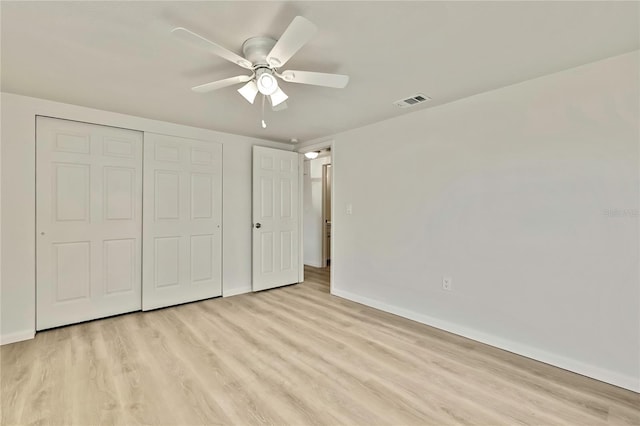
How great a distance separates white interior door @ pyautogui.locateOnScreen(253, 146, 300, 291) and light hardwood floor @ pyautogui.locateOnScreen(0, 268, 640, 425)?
4.29ft

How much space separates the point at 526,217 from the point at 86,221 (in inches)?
165

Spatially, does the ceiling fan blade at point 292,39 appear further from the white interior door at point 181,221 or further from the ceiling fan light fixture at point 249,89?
the white interior door at point 181,221

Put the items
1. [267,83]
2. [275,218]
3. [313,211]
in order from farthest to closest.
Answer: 1. [313,211]
2. [275,218]
3. [267,83]

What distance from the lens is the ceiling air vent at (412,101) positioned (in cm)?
276

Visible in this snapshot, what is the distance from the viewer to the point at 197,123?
3609 millimetres

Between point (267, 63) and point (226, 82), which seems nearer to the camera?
point (267, 63)

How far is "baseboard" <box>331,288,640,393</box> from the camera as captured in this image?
79.7 inches

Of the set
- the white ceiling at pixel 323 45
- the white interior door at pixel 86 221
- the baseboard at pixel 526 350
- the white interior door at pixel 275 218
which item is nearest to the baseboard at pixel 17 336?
the white interior door at pixel 86 221

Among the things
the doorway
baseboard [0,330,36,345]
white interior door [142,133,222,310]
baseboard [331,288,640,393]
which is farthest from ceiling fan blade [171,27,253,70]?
the doorway

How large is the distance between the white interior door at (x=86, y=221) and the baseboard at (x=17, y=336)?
0.37ft

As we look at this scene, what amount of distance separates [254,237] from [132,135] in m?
1.91

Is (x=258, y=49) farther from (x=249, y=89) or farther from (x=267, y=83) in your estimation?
(x=249, y=89)

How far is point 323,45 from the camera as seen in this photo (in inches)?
74.3

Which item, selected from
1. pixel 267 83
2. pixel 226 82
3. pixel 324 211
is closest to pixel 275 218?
pixel 324 211
